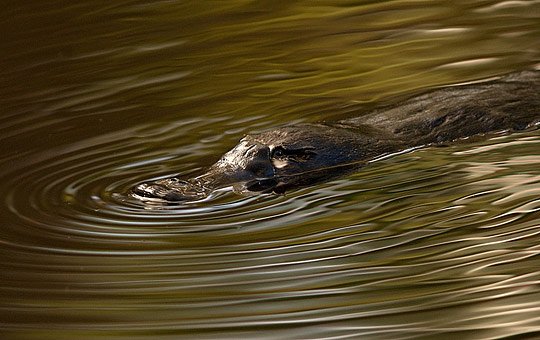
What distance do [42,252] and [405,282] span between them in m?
1.38

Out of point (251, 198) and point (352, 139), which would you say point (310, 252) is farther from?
point (352, 139)

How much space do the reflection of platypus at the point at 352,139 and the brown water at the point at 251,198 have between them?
14cm

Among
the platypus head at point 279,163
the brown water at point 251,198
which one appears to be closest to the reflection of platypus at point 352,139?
the platypus head at point 279,163

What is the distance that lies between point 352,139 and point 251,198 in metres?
0.71

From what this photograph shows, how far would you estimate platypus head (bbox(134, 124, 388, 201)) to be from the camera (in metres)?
4.84

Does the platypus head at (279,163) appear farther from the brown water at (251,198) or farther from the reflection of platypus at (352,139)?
the brown water at (251,198)

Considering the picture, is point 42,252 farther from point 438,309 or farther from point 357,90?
point 357,90

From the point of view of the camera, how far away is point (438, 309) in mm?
3350

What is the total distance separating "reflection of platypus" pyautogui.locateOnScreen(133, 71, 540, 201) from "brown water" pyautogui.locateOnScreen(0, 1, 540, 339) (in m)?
0.14

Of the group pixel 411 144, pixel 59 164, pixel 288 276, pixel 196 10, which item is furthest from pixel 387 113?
pixel 196 10

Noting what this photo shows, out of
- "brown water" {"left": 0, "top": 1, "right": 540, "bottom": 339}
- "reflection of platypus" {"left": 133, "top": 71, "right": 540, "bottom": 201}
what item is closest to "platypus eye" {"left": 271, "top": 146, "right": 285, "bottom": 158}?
"reflection of platypus" {"left": 133, "top": 71, "right": 540, "bottom": 201}

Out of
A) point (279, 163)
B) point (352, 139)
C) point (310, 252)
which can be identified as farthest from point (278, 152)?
point (310, 252)

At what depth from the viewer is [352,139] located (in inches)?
202

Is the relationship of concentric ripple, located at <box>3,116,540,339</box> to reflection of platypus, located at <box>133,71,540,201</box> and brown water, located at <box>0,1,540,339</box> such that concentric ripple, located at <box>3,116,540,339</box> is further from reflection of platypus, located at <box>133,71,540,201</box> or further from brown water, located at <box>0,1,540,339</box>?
reflection of platypus, located at <box>133,71,540,201</box>
